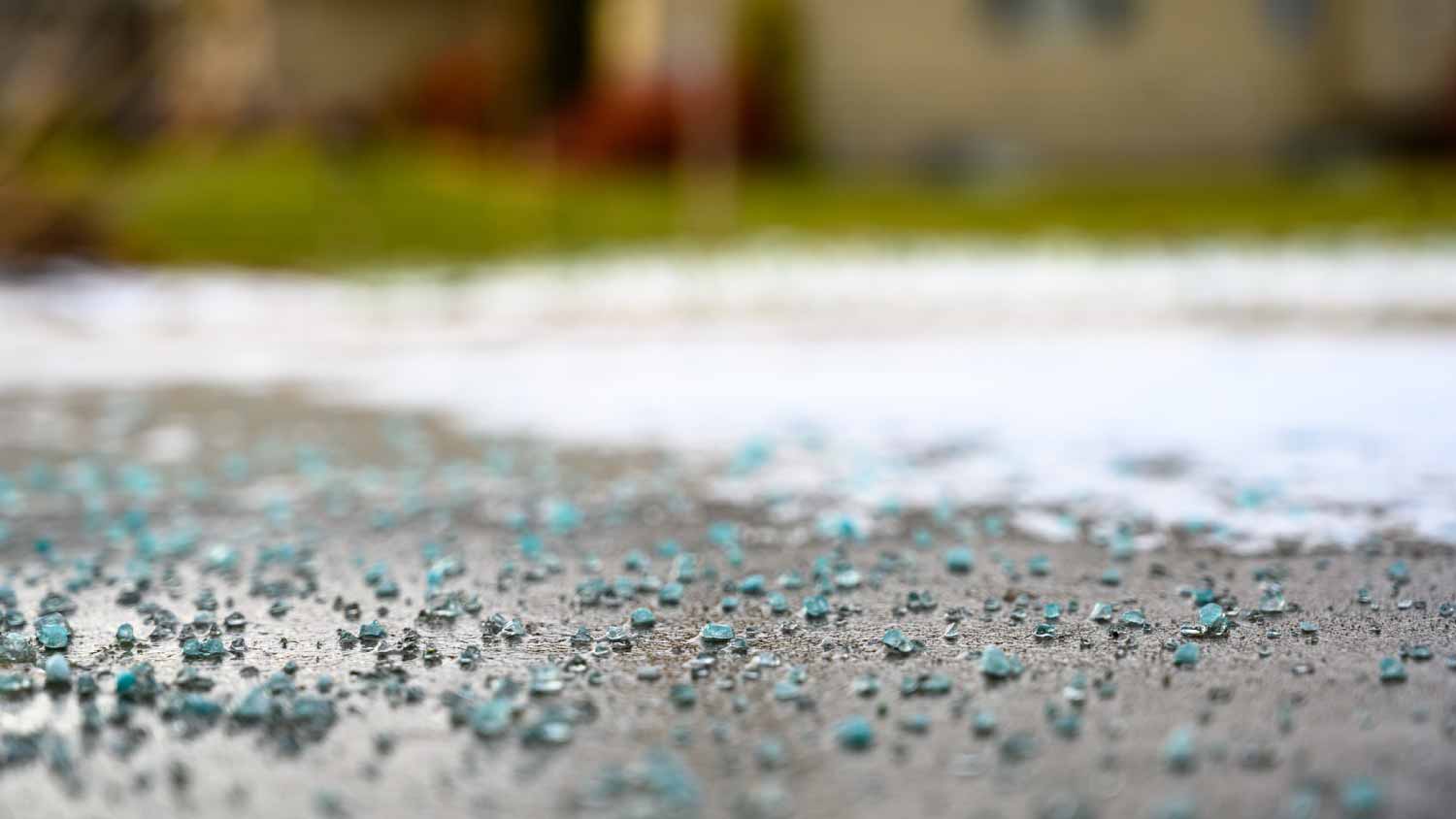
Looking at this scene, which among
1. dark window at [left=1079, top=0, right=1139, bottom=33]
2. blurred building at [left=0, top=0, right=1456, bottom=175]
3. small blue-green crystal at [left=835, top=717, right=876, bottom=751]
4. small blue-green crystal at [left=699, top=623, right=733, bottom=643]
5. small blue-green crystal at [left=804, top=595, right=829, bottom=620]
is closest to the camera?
small blue-green crystal at [left=835, top=717, right=876, bottom=751]

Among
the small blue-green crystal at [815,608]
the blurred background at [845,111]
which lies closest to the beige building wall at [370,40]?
the blurred background at [845,111]

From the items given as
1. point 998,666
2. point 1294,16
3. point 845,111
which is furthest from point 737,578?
point 1294,16

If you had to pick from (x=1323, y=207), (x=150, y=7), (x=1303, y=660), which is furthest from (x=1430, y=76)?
(x=1303, y=660)

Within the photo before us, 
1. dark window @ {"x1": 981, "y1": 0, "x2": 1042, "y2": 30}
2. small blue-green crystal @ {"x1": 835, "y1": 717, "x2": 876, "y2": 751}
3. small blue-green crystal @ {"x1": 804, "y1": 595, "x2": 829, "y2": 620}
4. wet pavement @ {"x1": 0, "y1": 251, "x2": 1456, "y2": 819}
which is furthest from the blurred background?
small blue-green crystal @ {"x1": 835, "y1": 717, "x2": 876, "y2": 751}

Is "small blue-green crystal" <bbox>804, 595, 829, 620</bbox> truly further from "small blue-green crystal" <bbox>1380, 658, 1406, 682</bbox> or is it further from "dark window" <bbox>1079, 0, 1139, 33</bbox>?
"dark window" <bbox>1079, 0, 1139, 33</bbox>

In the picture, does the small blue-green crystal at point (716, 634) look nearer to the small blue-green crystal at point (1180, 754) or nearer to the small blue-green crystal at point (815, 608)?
the small blue-green crystal at point (815, 608)

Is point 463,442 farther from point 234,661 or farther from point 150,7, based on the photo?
point 150,7
